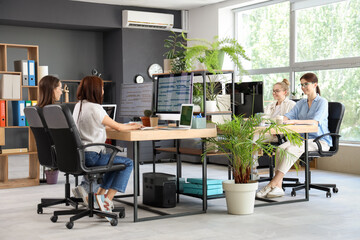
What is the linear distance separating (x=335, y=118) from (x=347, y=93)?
2176 millimetres

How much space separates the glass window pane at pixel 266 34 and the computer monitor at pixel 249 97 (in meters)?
3.23

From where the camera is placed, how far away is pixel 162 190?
4.56 metres

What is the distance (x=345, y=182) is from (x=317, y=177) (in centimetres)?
51

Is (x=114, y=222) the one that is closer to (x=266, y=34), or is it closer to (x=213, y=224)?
(x=213, y=224)

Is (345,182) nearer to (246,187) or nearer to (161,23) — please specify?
(246,187)

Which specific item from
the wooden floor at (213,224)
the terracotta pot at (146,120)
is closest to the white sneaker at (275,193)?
the wooden floor at (213,224)

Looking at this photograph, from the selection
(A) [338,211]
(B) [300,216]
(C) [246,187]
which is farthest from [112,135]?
(A) [338,211]

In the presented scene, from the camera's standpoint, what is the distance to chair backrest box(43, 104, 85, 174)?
378 centimetres

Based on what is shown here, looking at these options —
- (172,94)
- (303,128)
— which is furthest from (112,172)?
(303,128)

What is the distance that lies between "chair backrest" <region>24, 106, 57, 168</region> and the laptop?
39.9 inches

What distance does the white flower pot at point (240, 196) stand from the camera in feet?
13.8

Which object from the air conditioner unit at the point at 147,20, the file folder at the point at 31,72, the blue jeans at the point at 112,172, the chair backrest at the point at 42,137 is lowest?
the blue jeans at the point at 112,172

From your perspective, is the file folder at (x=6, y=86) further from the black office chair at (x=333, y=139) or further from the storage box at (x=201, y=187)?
the black office chair at (x=333, y=139)

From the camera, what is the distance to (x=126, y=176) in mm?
4207
